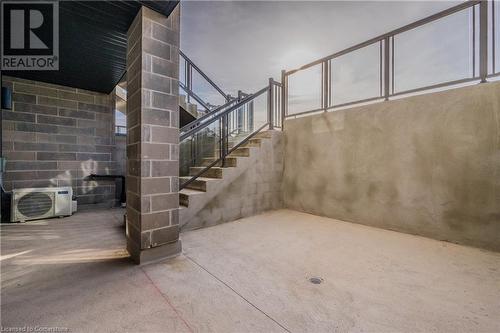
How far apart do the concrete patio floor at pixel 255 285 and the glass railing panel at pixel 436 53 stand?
7.45 feet

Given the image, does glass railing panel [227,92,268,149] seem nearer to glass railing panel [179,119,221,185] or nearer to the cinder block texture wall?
glass railing panel [179,119,221,185]

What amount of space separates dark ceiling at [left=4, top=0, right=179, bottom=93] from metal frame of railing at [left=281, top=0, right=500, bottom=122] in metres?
3.05

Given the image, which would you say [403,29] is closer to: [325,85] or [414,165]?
[325,85]

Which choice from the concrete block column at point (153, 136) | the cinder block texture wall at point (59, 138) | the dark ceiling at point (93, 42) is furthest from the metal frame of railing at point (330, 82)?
the cinder block texture wall at point (59, 138)

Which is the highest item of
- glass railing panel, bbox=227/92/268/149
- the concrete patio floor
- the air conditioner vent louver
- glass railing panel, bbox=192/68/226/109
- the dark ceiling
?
glass railing panel, bbox=192/68/226/109

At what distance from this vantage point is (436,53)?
3066 millimetres

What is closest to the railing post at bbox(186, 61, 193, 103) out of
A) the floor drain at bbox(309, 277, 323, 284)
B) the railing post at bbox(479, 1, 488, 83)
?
the floor drain at bbox(309, 277, 323, 284)

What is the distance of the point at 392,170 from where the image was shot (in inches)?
132

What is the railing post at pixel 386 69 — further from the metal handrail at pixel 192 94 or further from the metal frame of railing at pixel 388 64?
the metal handrail at pixel 192 94

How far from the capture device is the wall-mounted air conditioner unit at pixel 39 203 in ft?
12.2

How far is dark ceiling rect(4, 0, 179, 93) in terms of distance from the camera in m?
2.28

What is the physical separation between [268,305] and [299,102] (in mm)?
4027

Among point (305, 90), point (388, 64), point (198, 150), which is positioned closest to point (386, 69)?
point (388, 64)

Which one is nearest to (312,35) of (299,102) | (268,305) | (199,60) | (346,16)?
(346,16)
